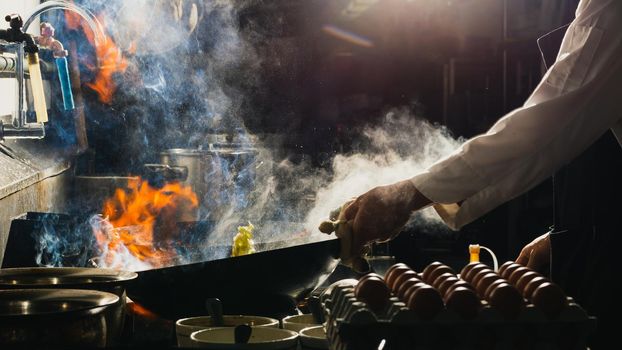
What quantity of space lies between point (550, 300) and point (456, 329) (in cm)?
23

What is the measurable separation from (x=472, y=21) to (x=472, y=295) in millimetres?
9772

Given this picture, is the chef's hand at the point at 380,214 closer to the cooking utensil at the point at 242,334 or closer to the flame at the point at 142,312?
the cooking utensil at the point at 242,334

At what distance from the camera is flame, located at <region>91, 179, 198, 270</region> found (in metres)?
3.76

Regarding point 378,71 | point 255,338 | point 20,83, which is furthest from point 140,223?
point 378,71

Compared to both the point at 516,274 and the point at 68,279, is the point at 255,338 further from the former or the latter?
the point at 516,274

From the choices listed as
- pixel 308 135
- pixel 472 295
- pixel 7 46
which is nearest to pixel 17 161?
pixel 7 46

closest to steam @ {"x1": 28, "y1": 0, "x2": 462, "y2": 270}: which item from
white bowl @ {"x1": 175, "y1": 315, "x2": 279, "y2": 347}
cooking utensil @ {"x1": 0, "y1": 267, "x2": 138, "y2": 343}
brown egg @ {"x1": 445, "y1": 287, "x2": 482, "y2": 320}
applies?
cooking utensil @ {"x1": 0, "y1": 267, "x2": 138, "y2": 343}

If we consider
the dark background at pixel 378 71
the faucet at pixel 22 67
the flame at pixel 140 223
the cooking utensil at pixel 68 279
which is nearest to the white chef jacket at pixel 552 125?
the cooking utensil at pixel 68 279

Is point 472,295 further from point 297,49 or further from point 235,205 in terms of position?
point 297,49

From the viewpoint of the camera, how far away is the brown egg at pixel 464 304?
168cm

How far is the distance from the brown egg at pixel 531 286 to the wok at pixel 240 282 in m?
0.71

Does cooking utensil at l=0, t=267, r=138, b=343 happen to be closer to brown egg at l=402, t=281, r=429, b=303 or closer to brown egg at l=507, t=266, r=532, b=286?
brown egg at l=402, t=281, r=429, b=303

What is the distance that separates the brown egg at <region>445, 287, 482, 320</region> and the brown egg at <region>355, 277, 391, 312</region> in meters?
0.15

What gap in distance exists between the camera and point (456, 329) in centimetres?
166
